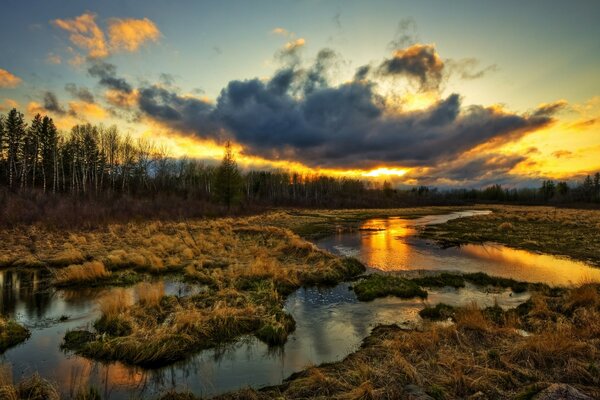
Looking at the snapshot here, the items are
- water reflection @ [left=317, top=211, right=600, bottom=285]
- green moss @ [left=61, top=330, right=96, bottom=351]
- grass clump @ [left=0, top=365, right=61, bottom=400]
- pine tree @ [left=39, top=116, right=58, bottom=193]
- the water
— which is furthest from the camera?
pine tree @ [left=39, top=116, right=58, bottom=193]

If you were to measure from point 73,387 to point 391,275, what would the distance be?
50.0 feet

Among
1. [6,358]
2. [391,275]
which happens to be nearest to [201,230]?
[391,275]

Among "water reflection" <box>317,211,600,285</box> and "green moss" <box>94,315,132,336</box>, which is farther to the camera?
"water reflection" <box>317,211,600,285</box>

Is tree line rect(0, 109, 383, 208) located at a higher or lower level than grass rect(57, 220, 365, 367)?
higher

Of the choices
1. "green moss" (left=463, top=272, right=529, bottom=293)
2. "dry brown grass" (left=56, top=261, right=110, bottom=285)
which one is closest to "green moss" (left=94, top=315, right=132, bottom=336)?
"dry brown grass" (left=56, top=261, right=110, bottom=285)

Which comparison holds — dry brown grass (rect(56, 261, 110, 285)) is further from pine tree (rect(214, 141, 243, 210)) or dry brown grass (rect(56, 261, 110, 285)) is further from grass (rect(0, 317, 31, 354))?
pine tree (rect(214, 141, 243, 210))

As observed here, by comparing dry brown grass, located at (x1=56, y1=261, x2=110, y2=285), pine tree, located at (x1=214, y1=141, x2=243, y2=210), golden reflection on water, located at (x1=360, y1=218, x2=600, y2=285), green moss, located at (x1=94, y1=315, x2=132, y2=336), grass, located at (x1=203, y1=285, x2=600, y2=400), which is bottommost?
golden reflection on water, located at (x1=360, y1=218, x2=600, y2=285)

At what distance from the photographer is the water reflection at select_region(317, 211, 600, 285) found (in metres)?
19.6

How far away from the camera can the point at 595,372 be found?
7000 millimetres

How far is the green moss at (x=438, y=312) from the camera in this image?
40.6ft

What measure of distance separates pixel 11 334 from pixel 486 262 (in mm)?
25640

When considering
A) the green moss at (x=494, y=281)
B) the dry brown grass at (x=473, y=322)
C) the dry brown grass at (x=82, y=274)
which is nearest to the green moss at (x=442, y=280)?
the green moss at (x=494, y=281)

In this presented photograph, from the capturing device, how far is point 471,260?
944 inches

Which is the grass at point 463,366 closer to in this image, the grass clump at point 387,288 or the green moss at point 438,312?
the green moss at point 438,312
